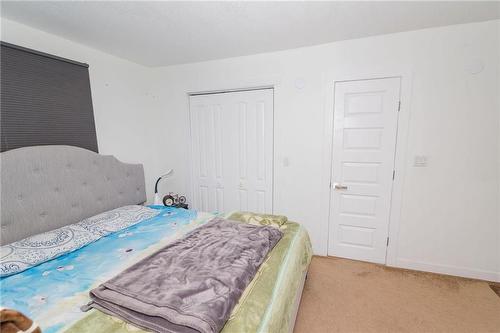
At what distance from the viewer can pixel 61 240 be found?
164 centimetres

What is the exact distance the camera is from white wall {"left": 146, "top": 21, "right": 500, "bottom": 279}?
2.06 metres

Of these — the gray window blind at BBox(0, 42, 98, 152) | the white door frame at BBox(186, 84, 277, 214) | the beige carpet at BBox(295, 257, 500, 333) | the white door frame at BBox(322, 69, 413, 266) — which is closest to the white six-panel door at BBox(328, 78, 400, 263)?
the white door frame at BBox(322, 69, 413, 266)

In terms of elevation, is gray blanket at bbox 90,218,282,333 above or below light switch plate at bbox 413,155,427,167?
below

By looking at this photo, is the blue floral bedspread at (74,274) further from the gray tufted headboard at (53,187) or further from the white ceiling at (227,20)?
the white ceiling at (227,20)

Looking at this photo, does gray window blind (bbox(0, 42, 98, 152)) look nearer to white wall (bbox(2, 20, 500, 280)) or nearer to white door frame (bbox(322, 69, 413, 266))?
white wall (bbox(2, 20, 500, 280))

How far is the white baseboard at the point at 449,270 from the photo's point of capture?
2195mm

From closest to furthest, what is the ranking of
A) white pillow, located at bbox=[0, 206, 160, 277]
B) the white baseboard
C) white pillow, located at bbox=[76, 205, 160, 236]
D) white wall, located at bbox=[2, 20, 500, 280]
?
white pillow, located at bbox=[0, 206, 160, 277]
white pillow, located at bbox=[76, 205, 160, 236]
white wall, located at bbox=[2, 20, 500, 280]
the white baseboard

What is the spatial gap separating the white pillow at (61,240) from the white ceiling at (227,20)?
1684 millimetres

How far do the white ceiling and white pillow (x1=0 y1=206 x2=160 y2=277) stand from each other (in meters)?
1.68

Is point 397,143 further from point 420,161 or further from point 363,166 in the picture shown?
point 363,166

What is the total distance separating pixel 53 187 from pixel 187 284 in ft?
5.06

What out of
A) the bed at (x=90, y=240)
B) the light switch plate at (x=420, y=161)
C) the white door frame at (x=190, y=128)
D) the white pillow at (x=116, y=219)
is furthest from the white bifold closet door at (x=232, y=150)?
the light switch plate at (x=420, y=161)

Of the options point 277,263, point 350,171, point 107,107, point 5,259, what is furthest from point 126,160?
point 350,171

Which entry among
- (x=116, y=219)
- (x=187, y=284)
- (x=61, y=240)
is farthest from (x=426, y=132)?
(x=61, y=240)
